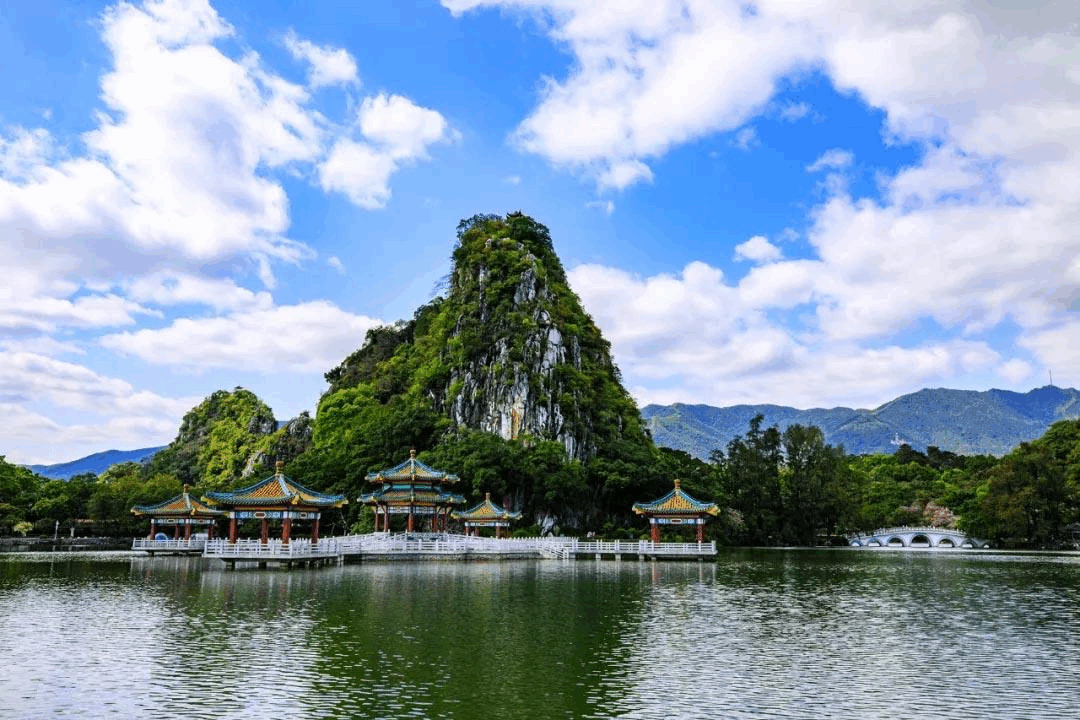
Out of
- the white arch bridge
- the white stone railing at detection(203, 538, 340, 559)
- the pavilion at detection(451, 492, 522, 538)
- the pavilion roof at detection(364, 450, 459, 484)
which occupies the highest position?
the pavilion roof at detection(364, 450, 459, 484)

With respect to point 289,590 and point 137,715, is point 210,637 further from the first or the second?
point 289,590

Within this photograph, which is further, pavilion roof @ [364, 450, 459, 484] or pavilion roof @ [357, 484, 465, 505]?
pavilion roof @ [357, 484, 465, 505]

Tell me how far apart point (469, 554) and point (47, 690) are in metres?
35.4

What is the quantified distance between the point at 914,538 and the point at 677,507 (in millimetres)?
48465

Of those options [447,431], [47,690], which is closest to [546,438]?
[447,431]

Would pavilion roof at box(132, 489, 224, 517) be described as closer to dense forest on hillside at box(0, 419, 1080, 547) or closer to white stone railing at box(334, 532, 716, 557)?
white stone railing at box(334, 532, 716, 557)

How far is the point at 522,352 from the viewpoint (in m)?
77.7

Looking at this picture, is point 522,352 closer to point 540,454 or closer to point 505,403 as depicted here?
point 505,403

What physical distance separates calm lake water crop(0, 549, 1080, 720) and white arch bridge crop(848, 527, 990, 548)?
50.3 meters

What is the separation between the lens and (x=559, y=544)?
51875 mm

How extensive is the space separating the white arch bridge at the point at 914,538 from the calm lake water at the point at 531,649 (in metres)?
50.3

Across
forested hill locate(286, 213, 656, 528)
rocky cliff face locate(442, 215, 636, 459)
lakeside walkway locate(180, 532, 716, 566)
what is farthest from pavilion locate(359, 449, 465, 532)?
rocky cliff face locate(442, 215, 636, 459)

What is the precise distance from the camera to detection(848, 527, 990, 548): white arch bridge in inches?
3105

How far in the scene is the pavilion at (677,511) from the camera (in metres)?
51.8
